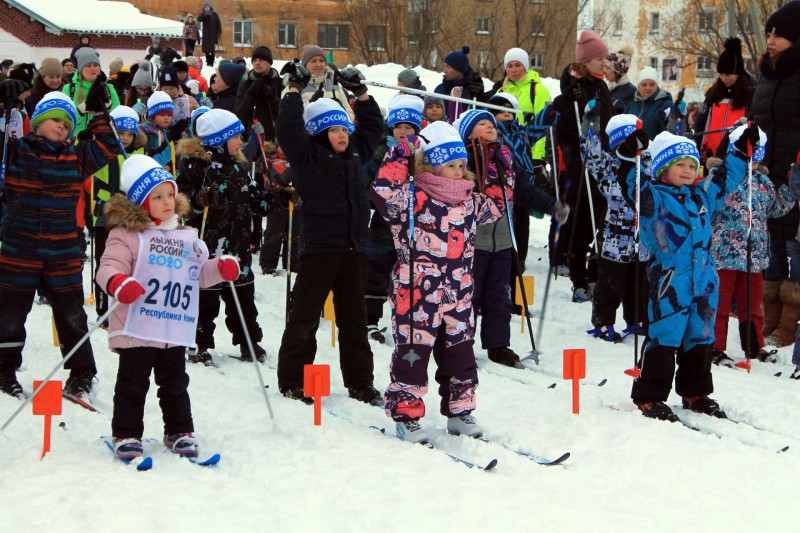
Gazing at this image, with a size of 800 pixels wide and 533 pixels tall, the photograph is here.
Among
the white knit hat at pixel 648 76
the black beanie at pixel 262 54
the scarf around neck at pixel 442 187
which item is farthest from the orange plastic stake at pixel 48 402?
the white knit hat at pixel 648 76

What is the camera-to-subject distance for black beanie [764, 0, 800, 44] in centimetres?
925

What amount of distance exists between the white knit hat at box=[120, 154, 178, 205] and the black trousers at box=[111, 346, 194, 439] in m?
0.80

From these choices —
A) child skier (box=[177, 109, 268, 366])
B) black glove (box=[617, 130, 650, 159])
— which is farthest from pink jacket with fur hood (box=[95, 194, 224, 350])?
black glove (box=[617, 130, 650, 159])

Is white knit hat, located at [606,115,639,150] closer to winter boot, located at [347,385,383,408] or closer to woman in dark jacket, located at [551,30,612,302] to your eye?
woman in dark jacket, located at [551,30,612,302]

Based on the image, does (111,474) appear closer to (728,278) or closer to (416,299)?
(416,299)

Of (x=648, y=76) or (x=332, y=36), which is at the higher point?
(x=332, y=36)

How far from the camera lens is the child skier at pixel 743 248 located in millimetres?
8352

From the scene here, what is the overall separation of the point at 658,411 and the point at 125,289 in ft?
10.7

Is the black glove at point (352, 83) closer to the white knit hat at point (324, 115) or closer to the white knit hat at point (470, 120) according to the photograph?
the white knit hat at point (324, 115)

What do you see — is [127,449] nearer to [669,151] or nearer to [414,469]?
[414,469]

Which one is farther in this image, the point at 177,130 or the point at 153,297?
the point at 177,130

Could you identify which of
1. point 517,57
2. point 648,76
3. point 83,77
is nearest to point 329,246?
point 648,76

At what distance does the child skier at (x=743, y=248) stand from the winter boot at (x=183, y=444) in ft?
14.4

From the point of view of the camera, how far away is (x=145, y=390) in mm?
5562
